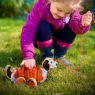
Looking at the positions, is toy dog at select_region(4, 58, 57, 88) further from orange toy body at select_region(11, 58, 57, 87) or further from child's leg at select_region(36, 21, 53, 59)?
child's leg at select_region(36, 21, 53, 59)

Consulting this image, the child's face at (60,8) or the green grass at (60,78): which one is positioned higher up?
the child's face at (60,8)

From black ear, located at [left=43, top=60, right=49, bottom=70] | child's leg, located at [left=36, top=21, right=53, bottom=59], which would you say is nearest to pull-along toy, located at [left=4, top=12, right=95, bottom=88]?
black ear, located at [left=43, top=60, right=49, bottom=70]

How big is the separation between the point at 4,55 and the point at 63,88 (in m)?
0.76

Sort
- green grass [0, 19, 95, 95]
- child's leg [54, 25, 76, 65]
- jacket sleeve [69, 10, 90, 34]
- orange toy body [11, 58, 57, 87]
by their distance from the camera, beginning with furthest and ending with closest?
child's leg [54, 25, 76, 65] → jacket sleeve [69, 10, 90, 34] → orange toy body [11, 58, 57, 87] → green grass [0, 19, 95, 95]

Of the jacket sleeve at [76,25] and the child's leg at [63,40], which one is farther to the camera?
the child's leg at [63,40]

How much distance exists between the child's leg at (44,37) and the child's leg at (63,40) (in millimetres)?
103

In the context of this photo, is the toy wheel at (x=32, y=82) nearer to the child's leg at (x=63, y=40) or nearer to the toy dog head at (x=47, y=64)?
the toy dog head at (x=47, y=64)

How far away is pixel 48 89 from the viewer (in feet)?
5.17

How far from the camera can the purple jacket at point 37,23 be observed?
69.1 inches

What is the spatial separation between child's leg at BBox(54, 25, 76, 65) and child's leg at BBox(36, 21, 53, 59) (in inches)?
4.1

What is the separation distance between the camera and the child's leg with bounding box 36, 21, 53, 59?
189 centimetres

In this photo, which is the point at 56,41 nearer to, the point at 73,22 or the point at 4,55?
the point at 73,22

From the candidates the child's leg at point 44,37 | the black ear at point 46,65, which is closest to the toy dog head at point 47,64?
the black ear at point 46,65

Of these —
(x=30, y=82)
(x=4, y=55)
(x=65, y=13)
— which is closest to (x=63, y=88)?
(x=30, y=82)
